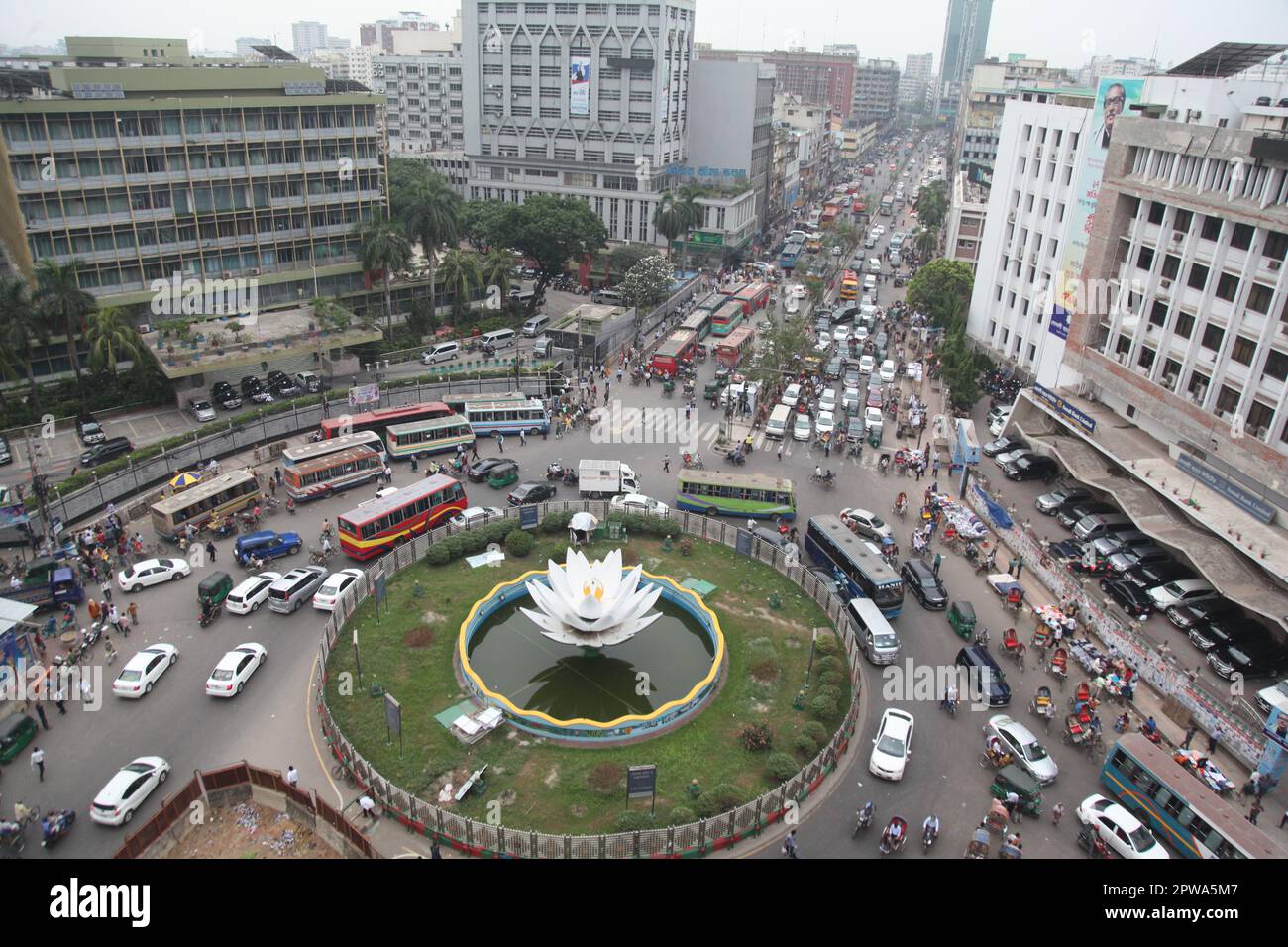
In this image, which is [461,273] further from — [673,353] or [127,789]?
[127,789]

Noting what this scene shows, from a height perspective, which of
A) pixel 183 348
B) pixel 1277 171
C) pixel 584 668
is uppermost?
pixel 1277 171

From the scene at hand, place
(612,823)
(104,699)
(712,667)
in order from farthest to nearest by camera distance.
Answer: (712,667), (104,699), (612,823)

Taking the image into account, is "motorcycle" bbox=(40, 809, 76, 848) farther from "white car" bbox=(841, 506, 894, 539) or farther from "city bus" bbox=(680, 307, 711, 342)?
"city bus" bbox=(680, 307, 711, 342)

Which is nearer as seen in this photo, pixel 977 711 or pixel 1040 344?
pixel 977 711

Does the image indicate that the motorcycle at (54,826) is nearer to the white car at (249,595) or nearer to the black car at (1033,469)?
the white car at (249,595)

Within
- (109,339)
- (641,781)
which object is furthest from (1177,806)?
(109,339)

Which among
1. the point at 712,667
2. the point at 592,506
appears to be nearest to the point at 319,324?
the point at 592,506

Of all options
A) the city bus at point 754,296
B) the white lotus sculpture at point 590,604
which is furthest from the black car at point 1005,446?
the city bus at point 754,296

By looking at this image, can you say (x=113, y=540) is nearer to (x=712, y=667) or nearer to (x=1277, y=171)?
(x=712, y=667)
